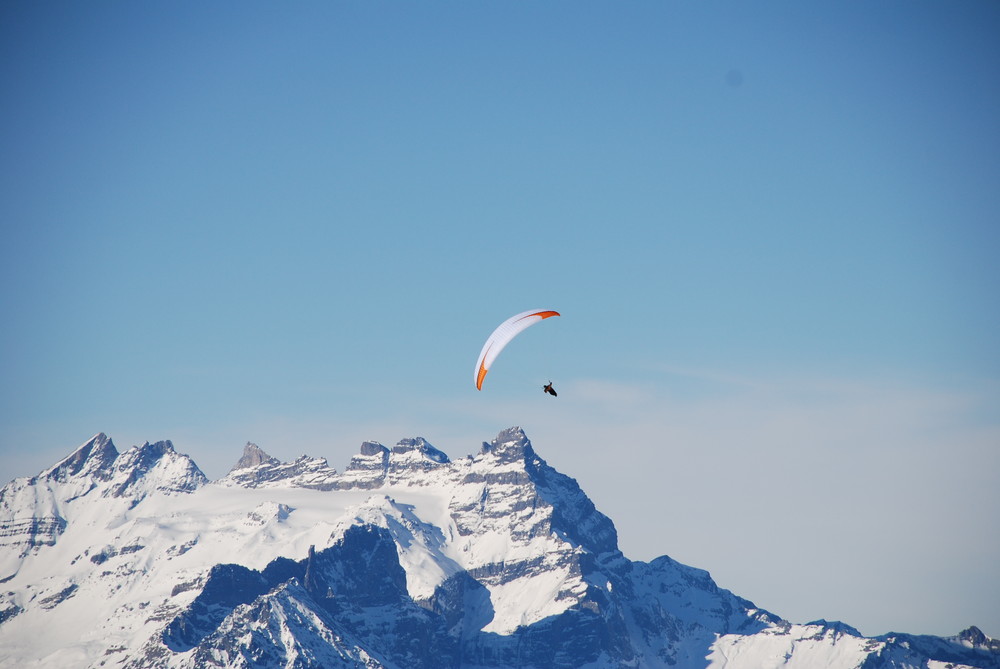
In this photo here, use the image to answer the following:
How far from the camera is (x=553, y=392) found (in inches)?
7392

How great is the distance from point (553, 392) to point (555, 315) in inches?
411

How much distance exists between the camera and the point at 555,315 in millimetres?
193375

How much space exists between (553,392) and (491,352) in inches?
480

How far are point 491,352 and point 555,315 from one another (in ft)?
30.4

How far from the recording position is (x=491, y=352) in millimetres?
196625
